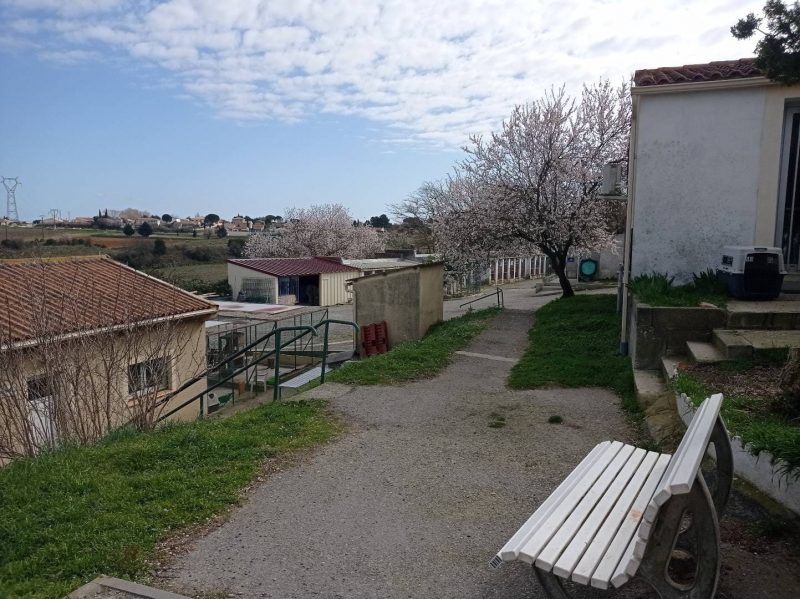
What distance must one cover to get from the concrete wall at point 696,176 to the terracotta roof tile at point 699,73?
0.17m

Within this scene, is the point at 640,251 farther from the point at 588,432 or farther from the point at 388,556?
the point at 388,556

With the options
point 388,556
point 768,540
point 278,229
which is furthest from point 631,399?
point 278,229

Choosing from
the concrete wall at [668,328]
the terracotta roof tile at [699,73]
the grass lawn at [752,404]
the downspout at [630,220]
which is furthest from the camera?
the downspout at [630,220]

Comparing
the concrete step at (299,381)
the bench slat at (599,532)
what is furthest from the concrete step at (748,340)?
the concrete step at (299,381)

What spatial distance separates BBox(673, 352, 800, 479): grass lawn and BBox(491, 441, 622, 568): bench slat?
79cm

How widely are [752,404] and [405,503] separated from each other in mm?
2512

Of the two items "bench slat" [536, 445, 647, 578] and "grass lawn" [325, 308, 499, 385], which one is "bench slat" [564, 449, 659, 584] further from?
"grass lawn" [325, 308, 499, 385]

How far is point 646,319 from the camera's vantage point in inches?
265

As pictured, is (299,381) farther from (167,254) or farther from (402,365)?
(167,254)

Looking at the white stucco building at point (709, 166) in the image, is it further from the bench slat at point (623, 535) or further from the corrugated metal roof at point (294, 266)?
the corrugated metal roof at point (294, 266)

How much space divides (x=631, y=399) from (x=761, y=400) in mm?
1972

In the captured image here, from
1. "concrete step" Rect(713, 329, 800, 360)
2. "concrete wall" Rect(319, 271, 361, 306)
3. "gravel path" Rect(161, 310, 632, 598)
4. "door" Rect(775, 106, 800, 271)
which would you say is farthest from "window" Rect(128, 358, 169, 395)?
"concrete wall" Rect(319, 271, 361, 306)

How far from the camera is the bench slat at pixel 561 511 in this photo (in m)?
2.54

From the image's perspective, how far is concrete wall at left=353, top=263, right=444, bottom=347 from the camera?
52.0 feet
